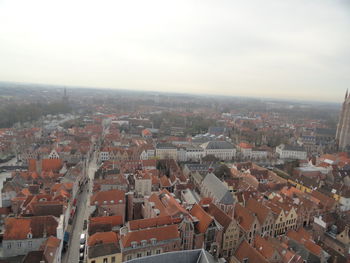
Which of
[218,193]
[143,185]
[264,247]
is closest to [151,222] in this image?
[264,247]

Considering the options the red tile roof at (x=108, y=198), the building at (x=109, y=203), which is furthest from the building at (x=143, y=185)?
the red tile roof at (x=108, y=198)

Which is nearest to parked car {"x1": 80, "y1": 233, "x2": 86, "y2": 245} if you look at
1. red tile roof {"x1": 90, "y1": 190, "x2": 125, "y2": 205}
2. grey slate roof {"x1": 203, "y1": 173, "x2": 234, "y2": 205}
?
red tile roof {"x1": 90, "y1": 190, "x2": 125, "y2": 205}

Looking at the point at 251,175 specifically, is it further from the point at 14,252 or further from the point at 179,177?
the point at 14,252

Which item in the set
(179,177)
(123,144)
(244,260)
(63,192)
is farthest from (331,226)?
(123,144)

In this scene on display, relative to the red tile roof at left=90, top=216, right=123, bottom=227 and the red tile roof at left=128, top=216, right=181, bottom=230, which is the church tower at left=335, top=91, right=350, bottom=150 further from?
the red tile roof at left=90, top=216, right=123, bottom=227

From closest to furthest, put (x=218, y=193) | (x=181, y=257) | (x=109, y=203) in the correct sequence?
(x=181, y=257) → (x=109, y=203) → (x=218, y=193)

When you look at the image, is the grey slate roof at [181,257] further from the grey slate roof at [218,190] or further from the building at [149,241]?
the grey slate roof at [218,190]

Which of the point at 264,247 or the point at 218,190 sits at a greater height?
the point at 218,190

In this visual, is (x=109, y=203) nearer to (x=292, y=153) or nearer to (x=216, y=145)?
(x=216, y=145)
